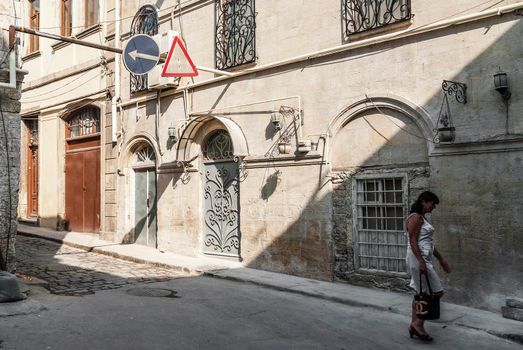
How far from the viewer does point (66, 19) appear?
16.3 meters

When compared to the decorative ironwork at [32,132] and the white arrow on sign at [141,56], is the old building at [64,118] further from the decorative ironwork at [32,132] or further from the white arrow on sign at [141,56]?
the white arrow on sign at [141,56]

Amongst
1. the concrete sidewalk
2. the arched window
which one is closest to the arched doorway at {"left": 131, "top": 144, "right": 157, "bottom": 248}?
the arched window

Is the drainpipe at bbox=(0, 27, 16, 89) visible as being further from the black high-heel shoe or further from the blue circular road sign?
the black high-heel shoe

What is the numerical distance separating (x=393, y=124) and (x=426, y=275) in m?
3.31

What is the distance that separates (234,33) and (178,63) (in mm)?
1745

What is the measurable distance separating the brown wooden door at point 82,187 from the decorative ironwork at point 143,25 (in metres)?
2.69

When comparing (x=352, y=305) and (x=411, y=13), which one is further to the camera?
(x=411, y=13)

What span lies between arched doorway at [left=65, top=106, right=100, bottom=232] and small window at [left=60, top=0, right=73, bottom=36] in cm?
264

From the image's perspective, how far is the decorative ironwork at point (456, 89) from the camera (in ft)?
24.3

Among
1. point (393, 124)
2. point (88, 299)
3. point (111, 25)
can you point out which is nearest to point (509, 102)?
point (393, 124)

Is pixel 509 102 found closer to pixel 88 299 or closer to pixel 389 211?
pixel 389 211

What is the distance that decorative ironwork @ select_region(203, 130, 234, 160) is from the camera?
37.4 feet

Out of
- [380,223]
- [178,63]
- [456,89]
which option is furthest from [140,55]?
[456,89]

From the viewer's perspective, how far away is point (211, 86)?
11.6 meters
